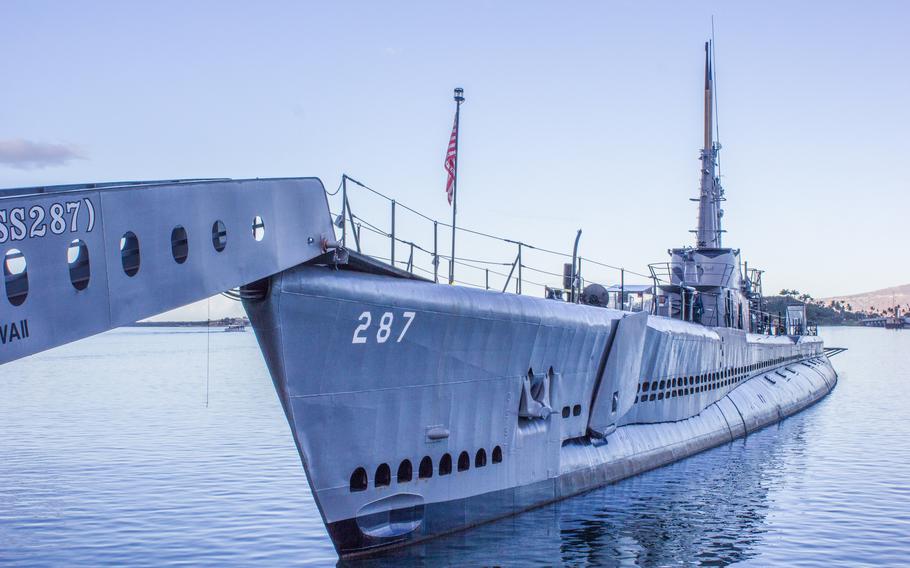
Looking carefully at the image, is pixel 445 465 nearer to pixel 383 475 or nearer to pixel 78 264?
pixel 383 475

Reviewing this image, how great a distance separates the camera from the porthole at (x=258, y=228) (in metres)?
10.5

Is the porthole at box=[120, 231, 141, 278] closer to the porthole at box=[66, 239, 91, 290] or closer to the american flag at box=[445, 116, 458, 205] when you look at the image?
the porthole at box=[66, 239, 91, 290]

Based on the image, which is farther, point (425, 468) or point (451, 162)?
point (451, 162)

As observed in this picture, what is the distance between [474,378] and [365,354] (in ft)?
9.24

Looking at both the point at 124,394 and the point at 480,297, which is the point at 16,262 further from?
the point at 124,394

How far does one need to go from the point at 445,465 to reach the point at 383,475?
Result: 151cm

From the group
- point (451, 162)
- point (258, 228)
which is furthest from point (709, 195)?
point (258, 228)

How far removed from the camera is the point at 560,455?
1800cm

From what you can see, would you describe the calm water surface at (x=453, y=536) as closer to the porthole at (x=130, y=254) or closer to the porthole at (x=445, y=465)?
the porthole at (x=445, y=465)

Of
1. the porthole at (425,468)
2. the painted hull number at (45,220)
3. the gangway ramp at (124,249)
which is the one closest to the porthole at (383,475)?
the porthole at (425,468)

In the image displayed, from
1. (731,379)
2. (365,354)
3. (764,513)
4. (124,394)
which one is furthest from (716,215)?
(124,394)

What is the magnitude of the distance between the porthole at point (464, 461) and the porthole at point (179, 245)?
6717 millimetres

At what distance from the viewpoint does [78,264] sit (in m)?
7.96

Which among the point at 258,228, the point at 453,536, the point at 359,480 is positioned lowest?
the point at 453,536
